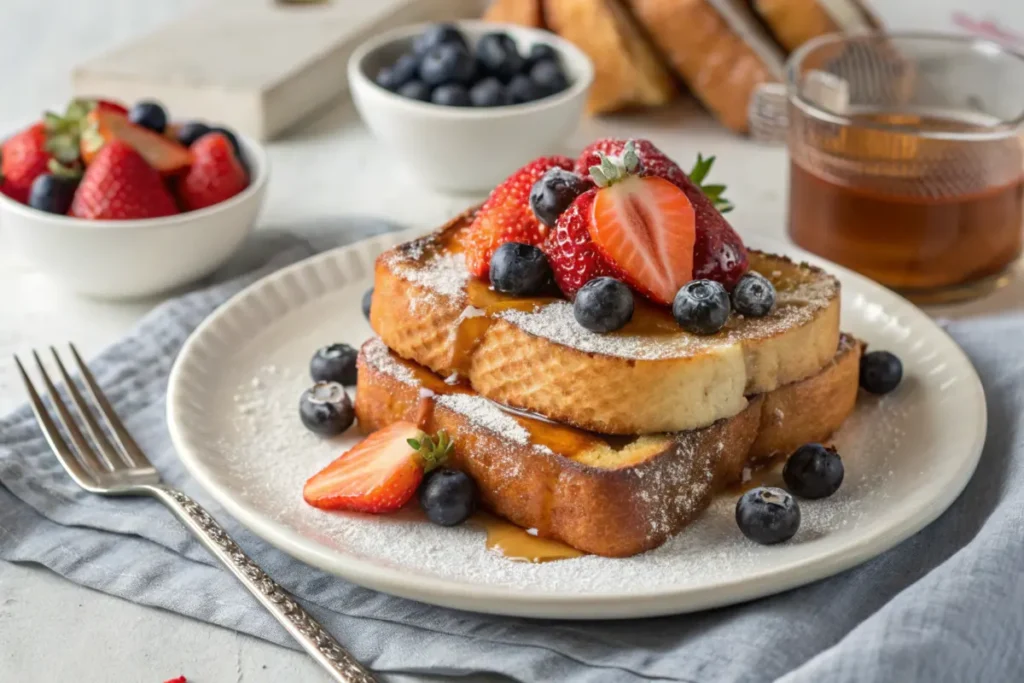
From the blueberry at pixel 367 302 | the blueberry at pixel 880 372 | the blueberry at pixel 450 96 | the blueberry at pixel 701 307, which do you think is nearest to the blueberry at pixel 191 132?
the blueberry at pixel 450 96

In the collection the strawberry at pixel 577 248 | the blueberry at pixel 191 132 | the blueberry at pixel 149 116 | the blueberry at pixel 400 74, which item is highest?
the strawberry at pixel 577 248

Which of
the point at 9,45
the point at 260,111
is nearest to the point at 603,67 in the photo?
the point at 260,111

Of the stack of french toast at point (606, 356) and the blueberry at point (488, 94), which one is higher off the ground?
the stack of french toast at point (606, 356)

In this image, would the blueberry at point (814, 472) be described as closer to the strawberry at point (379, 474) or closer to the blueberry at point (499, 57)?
the strawberry at point (379, 474)

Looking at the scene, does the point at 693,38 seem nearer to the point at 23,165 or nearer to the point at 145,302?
the point at 145,302

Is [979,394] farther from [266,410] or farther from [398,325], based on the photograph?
[266,410]
